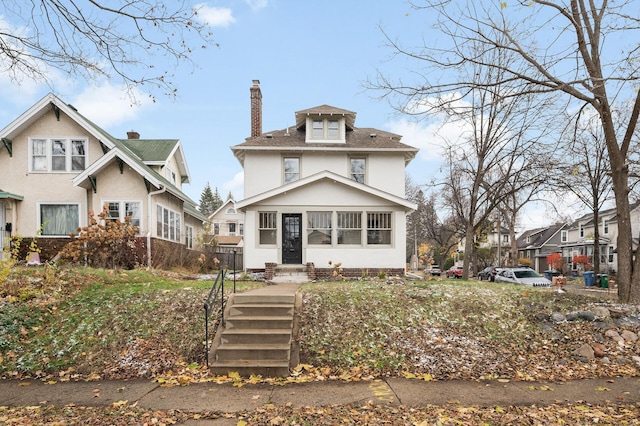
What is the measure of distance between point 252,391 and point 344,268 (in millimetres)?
10963

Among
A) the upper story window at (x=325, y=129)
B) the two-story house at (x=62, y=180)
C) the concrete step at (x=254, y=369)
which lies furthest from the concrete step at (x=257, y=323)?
the upper story window at (x=325, y=129)

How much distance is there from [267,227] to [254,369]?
10.5 meters

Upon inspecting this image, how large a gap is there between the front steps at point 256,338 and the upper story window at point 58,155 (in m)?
13.7

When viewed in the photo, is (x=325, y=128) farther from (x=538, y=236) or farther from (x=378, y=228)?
(x=538, y=236)

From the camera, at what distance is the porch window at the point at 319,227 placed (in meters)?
17.2

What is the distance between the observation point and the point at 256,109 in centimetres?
2155

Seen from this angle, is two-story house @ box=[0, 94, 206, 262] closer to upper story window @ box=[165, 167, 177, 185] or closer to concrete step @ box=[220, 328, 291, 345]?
upper story window @ box=[165, 167, 177, 185]

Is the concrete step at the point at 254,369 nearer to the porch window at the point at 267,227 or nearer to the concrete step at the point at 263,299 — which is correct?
the concrete step at the point at 263,299

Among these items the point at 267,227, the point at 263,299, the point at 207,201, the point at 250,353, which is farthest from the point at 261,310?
the point at 207,201

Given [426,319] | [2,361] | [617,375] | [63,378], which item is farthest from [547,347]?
[2,361]

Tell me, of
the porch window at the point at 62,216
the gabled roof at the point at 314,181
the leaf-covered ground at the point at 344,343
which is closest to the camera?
the leaf-covered ground at the point at 344,343

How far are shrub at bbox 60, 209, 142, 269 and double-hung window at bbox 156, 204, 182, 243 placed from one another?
2.41m

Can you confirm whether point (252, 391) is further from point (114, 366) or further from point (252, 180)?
point (252, 180)

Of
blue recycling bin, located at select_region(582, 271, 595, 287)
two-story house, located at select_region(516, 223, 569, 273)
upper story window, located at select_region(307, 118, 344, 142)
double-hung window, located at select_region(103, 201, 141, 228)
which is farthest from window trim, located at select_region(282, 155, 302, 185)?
two-story house, located at select_region(516, 223, 569, 273)
